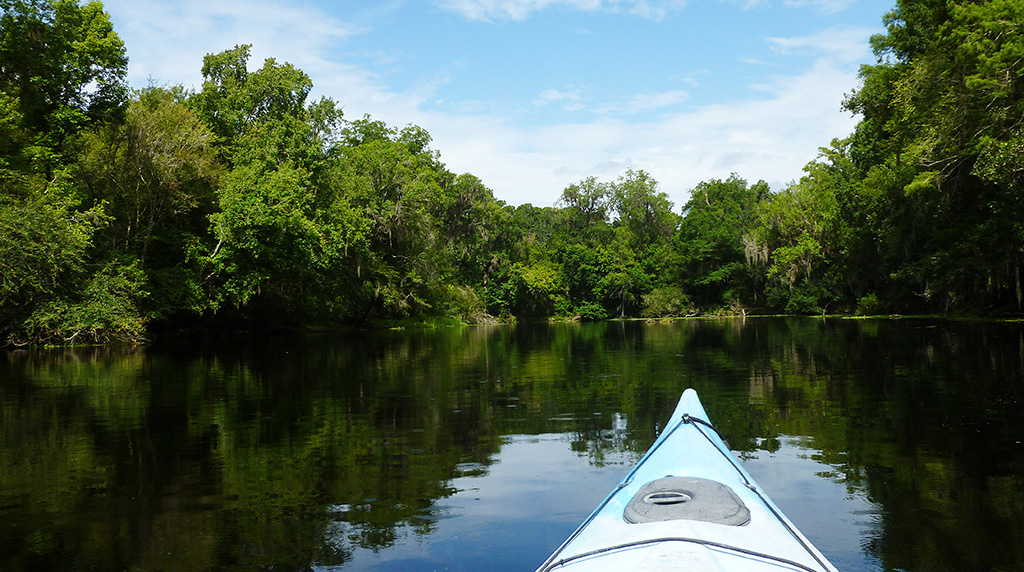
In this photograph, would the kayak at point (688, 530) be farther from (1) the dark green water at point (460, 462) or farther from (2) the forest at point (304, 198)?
(2) the forest at point (304, 198)

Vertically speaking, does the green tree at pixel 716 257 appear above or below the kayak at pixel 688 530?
above

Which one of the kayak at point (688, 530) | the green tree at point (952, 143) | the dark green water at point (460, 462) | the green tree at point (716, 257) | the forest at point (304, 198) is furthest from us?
the green tree at point (716, 257)

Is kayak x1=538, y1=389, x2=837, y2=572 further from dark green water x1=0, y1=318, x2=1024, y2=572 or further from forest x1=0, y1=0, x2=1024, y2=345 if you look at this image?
forest x1=0, y1=0, x2=1024, y2=345

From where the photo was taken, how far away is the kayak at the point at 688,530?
269 centimetres

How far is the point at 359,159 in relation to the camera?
45.0 meters

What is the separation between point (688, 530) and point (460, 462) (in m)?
4.46

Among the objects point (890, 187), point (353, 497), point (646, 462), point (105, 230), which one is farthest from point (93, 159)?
point (890, 187)

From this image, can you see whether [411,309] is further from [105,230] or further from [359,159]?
[105,230]

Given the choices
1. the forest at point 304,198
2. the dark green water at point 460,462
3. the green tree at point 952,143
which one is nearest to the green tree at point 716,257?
the forest at point 304,198

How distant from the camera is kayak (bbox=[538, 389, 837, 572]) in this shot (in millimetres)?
2691

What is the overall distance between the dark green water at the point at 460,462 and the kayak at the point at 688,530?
103cm

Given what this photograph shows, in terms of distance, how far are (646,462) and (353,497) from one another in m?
2.76

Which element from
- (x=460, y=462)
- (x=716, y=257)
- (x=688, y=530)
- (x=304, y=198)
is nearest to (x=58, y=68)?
(x=304, y=198)

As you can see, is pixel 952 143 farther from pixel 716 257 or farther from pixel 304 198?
pixel 716 257
